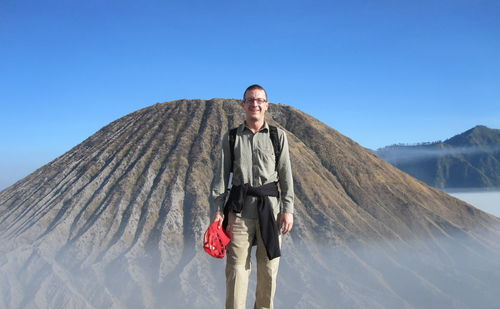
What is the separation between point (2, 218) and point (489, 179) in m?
171

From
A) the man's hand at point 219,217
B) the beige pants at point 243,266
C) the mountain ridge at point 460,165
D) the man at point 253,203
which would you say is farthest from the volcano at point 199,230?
the mountain ridge at point 460,165

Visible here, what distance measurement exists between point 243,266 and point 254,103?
2.10m

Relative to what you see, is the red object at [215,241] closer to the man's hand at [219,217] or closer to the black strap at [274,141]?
the man's hand at [219,217]

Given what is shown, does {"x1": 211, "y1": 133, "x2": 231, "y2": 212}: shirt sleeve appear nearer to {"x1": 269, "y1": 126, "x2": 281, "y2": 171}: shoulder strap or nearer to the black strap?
the black strap

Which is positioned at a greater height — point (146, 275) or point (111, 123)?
point (111, 123)

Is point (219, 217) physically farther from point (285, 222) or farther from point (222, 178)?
point (285, 222)

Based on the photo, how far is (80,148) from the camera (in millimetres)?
41219

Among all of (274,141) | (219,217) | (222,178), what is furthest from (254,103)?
(219,217)

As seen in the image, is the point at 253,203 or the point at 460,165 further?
the point at 460,165

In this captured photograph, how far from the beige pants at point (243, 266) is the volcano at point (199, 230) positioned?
65.5 ft

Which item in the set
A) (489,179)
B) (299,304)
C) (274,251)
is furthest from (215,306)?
(489,179)

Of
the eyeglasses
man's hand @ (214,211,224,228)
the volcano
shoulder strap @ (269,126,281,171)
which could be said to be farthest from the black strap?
the volcano

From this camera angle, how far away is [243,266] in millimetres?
6023

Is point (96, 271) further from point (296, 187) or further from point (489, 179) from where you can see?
point (489, 179)
